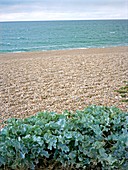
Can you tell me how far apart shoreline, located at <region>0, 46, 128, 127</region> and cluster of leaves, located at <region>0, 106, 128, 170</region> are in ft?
5.07

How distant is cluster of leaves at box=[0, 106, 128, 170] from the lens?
5.98 feet

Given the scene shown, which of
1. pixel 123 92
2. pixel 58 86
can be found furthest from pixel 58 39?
pixel 123 92

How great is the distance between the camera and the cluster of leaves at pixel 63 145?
5.98 ft

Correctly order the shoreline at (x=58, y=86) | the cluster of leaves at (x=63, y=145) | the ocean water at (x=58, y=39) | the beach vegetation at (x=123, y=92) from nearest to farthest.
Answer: the cluster of leaves at (x=63, y=145) < the shoreline at (x=58, y=86) < the beach vegetation at (x=123, y=92) < the ocean water at (x=58, y=39)

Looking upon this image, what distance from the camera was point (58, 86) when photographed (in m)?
4.88

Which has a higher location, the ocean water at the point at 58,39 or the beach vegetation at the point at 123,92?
the ocean water at the point at 58,39

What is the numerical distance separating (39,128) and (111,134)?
53cm

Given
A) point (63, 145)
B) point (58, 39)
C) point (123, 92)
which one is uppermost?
point (58, 39)

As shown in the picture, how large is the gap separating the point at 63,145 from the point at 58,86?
3.06m

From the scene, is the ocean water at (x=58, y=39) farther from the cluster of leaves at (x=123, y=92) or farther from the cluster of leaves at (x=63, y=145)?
the cluster of leaves at (x=63, y=145)

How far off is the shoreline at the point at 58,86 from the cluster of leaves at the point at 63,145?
60.8 inches

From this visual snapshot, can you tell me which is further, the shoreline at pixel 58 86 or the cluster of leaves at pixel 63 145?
the shoreline at pixel 58 86

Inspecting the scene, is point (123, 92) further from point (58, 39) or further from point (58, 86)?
point (58, 39)

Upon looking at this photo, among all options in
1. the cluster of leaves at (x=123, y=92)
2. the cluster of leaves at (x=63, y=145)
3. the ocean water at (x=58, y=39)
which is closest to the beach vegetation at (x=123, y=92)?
the cluster of leaves at (x=123, y=92)
